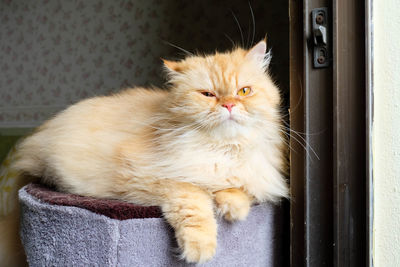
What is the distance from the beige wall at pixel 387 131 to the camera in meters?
0.89

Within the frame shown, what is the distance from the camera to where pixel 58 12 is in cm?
286

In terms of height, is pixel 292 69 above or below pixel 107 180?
above

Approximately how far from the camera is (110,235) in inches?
33.2

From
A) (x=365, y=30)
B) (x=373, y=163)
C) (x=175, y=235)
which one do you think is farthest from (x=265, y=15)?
(x=175, y=235)

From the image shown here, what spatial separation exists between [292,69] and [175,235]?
56 centimetres

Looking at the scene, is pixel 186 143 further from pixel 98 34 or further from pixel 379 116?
pixel 98 34

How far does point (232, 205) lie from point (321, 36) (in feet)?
1.65

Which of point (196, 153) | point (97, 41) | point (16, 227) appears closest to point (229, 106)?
point (196, 153)

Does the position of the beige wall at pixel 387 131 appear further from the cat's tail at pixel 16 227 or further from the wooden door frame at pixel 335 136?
the cat's tail at pixel 16 227

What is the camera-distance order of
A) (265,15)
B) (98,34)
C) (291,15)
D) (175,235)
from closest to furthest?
(175,235) → (291,15) → (265,15) → (98,34)

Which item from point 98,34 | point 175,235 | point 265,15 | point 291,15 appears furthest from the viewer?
point 98,34

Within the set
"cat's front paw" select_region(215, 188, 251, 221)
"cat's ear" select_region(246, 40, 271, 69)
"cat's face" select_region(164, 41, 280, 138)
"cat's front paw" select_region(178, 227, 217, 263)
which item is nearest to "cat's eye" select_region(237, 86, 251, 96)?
"cat's face" select_region(164, 41, 280, 138)

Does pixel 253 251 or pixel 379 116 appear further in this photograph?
pixel 253 251

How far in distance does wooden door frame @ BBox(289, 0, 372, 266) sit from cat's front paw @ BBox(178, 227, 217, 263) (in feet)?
1.01
